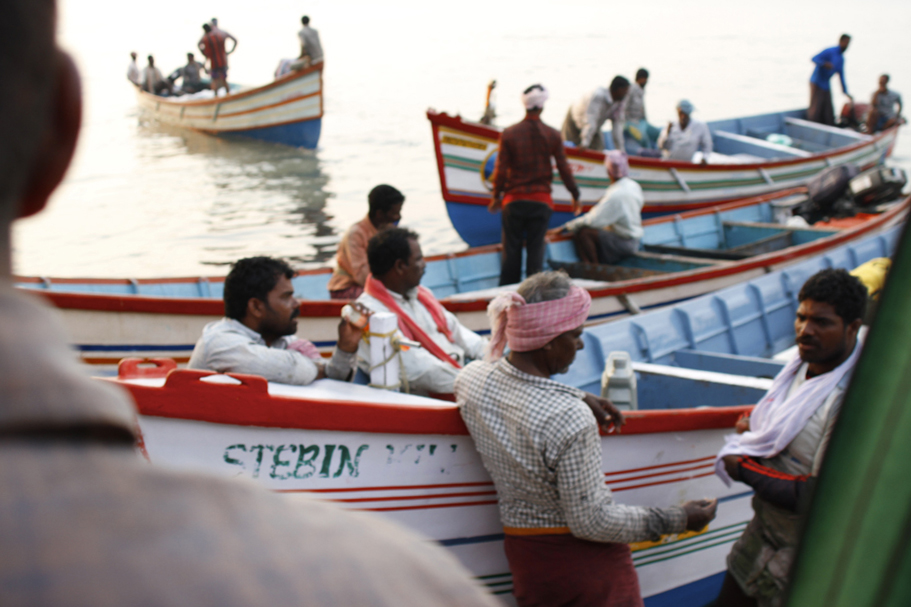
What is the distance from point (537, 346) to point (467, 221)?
7.33 meters

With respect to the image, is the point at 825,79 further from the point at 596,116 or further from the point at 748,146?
the point at 596,116

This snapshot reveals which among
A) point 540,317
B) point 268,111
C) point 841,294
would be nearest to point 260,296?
point 540,317

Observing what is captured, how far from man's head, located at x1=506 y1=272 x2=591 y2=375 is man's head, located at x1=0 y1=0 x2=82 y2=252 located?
2.15 m

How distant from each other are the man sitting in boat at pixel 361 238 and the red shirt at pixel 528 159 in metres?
1.86

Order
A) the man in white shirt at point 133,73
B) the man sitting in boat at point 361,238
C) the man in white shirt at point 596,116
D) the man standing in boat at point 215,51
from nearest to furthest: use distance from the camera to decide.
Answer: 1. the man sitting in boat at point 361,238
2. the man in white shirt at point 596,116
3. the man standing in boat at point 215,51
4. the man in white shirt at point 133,73

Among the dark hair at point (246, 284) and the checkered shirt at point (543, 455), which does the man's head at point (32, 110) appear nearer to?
the checkered shirt at point (543, 455)

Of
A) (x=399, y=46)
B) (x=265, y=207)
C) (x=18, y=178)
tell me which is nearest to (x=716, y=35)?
(x=399, y=46)

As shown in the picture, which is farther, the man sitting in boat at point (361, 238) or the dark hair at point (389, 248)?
the man sitting in boat at point (361, 238)

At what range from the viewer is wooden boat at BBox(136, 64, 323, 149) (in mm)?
16828

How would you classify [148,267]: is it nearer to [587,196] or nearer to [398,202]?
[587,196]

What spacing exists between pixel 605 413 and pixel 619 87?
24.0 ft

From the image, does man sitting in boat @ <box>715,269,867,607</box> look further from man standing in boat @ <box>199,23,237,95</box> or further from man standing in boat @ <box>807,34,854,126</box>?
man standing in boat @ <box>199,23,237,95</box>

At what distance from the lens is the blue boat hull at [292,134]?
723 inches

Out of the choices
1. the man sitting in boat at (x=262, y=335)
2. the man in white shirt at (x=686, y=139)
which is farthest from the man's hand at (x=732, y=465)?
the man in white shirt at (x=686, y=139)
